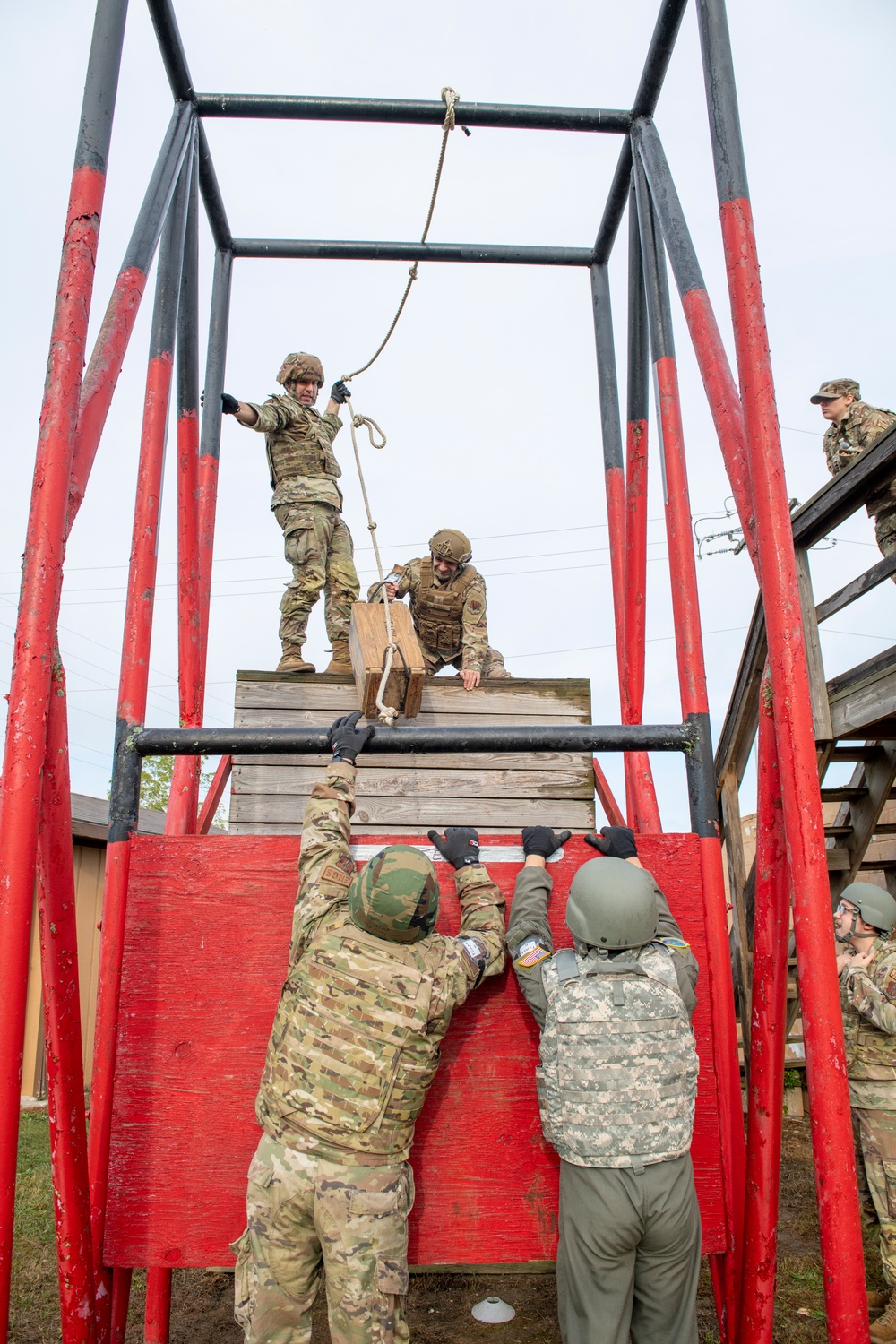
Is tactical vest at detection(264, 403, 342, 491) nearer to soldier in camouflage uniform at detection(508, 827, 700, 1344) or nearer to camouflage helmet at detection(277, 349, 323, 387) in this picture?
camouflage helmet at detection(277, 349, 323, 387)

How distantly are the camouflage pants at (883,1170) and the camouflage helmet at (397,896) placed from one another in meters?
2.93

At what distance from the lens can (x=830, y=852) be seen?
6.60m

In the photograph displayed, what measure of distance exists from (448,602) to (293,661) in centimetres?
133

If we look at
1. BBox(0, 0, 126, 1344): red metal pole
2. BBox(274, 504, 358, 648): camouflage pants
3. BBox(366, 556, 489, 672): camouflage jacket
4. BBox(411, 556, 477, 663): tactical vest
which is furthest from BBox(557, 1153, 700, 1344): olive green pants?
BBox(411, 556, 477, 663): tactical vest

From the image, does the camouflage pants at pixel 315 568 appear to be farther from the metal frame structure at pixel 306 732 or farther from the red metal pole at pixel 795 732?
the red metal pole at pixel 795 732

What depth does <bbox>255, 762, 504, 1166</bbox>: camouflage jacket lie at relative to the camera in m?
2.17

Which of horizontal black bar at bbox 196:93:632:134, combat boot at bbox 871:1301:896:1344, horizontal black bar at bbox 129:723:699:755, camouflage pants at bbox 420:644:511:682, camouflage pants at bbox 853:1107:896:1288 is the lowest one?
combat boot at bbox 871:1301:896:1344

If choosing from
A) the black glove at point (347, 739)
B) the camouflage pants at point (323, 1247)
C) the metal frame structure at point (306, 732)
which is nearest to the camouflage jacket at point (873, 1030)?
the metal frame structure at point (306, 732)

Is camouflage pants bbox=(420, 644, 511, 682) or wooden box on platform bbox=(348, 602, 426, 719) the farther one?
camouflage pants bbox=(420, 644, 511, 682)

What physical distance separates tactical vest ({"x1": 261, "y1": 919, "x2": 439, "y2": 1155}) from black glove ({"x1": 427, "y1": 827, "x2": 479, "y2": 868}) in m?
0.31

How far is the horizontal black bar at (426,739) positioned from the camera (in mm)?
2502

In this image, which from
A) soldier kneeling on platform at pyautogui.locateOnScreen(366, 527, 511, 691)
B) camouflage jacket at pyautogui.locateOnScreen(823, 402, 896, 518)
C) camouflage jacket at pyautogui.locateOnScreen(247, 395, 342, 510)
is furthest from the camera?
camouflage jacket at pyautogui.locateOnScreen(823, 402, 896, 518)

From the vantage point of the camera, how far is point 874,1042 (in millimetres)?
4094

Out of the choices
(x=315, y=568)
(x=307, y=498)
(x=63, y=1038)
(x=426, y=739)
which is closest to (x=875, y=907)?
(x=426, y=739)
